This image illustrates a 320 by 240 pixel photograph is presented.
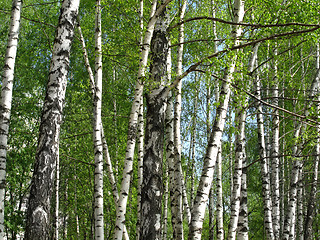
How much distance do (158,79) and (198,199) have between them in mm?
1848

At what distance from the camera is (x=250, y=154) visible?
2241cm

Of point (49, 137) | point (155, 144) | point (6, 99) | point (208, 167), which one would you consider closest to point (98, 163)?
point (6, 99)

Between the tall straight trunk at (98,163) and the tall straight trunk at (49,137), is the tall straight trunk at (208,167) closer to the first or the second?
the tall straight trunk at (49,137)

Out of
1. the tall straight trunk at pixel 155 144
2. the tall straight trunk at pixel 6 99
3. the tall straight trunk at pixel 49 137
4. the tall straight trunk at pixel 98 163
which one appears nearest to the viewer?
the tall straight trunk at pixel 49 137

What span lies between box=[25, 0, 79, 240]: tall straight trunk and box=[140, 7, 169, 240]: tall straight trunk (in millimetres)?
1311

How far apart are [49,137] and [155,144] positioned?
1.53 metres

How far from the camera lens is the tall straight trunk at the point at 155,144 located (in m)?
4.64

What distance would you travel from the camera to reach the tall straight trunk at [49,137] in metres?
3.74

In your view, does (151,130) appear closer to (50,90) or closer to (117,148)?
(50,90)

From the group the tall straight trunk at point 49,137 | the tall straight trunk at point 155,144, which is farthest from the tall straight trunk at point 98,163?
the tall straight trunk at point 49,137

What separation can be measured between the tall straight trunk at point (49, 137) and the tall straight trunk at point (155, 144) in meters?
1.31

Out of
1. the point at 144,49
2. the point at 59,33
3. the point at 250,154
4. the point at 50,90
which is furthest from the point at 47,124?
the point at 250,154

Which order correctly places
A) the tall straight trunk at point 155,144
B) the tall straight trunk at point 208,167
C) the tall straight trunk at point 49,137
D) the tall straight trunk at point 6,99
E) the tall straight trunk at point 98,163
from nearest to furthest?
the tall straight trunk at point 49,137 < the tall straight trunk at point 155,144 < the tall straight trunk at point 208,167 < the tall straight trunk at point 6,99 < the tall straight trunk at point 98,163

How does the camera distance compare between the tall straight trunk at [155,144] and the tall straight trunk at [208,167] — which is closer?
the tall straight trunk at [155,144]
